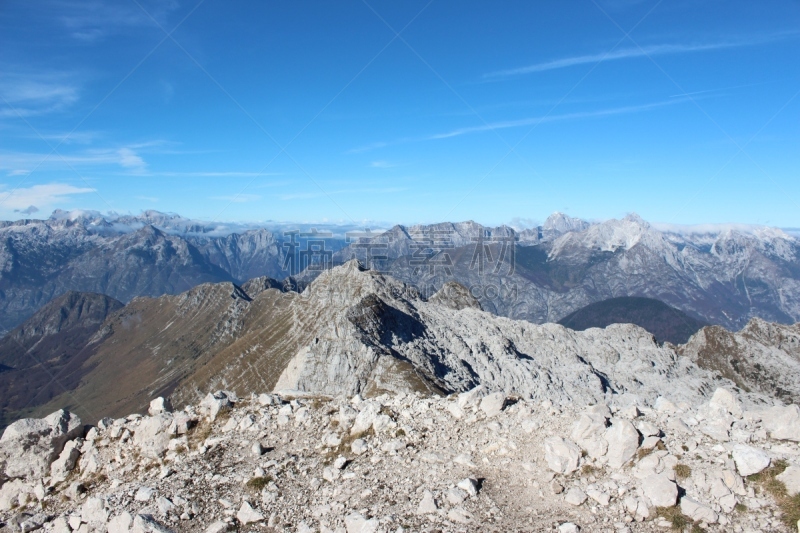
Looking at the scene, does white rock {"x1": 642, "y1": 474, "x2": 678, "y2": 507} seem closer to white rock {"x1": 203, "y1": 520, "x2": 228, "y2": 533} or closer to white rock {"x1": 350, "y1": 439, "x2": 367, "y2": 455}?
white rock {"x1": 350, "y1": 439, "x2": 367, "y2": 455}

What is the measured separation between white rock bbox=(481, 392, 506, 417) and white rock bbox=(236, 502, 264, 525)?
33.5ft

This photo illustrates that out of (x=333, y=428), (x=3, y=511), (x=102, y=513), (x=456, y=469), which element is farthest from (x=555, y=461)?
(x=3, y=511)

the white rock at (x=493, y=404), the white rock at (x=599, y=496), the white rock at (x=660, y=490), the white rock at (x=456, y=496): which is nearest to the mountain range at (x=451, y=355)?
the white rock at (x=493, y=404)

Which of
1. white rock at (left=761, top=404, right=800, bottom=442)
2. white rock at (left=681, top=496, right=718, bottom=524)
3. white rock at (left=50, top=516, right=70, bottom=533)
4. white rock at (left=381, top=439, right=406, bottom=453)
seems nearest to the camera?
white rock at (left=681, top=496, right=718, bottom=524)

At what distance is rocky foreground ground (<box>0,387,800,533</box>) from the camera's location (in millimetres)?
15023

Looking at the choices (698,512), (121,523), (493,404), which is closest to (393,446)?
(493,404)

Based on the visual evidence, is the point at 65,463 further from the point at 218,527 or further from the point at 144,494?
the point at 218,527

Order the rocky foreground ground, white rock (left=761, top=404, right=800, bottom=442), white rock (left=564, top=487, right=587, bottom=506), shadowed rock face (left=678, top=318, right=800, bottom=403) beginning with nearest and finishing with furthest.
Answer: the rocky foreground ground
white rock (left=564, top=487, right=587, bottom=506)
white rock (left=761, top=404, right=800, bottom=442)
shadowed rock face (left=678, top=318, right=800, bottom=403)

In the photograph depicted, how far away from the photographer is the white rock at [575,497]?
609 inches

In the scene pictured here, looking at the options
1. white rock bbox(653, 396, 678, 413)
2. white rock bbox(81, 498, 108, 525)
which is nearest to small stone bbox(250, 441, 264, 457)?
white rock bbox(81, 498, 108, 525)

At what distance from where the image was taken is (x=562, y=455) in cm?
1714

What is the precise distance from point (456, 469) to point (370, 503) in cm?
357

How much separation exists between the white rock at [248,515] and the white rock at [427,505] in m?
5.73

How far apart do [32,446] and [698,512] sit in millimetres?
27828
